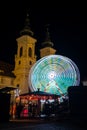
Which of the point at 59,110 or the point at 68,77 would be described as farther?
the point at 68,77

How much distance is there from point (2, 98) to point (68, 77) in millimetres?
21911

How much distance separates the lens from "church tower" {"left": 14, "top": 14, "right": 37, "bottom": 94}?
55.5 meters

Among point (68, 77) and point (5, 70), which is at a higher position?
point (5, 70)

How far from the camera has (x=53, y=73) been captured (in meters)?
37.6

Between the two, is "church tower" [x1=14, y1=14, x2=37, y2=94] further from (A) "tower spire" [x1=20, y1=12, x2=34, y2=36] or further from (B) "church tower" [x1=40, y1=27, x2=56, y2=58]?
(B) "church tower" [x1=40, y1=27, x2=56, y2=58]

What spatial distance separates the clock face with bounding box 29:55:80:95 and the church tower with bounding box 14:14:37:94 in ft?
55.7

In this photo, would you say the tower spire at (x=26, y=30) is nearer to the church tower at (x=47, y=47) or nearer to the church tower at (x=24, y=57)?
the church tower at (x=24, y=57)

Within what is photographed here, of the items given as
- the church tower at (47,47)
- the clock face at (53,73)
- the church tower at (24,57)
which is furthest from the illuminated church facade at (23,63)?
the clock face at (53,73)

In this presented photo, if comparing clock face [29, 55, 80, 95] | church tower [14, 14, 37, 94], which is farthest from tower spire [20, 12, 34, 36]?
clock face [29, 55, 80, 95]

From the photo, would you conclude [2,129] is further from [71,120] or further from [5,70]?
[5,70]

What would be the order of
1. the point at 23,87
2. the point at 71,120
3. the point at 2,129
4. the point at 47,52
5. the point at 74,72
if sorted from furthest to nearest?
the point at 47,52, the point at 23,87, the point at 74,72, the point at 71,120, the point at 2,129

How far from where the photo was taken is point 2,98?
614 inches

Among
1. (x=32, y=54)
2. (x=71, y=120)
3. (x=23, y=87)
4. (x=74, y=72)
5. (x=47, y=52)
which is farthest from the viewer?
(x=47, y=52)

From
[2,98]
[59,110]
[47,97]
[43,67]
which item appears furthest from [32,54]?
[2,98]
